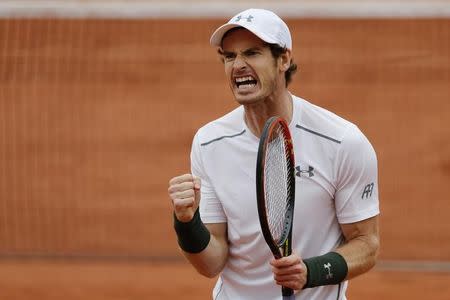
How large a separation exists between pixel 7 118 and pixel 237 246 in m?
9.46

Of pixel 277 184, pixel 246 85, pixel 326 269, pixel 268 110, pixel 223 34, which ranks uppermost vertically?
pixel 223 34

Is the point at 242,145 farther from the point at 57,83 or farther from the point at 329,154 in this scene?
the point at 57,83

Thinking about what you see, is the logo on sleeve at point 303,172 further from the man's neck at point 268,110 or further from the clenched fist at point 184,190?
the clenched fist at point 184,190

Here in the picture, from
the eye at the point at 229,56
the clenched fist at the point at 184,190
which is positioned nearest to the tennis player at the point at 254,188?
the eye at the point at 229,56

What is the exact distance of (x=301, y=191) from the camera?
5.12 meters

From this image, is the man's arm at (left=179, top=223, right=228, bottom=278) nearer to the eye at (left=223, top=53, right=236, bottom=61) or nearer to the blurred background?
the eye at (left=223, top=53, right=236, bottom=61)

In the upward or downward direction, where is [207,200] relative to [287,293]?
upward

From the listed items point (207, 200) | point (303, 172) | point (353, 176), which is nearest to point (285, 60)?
point (303, 172)

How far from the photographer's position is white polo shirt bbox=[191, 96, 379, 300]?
509 cm

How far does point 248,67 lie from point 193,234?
0.83m

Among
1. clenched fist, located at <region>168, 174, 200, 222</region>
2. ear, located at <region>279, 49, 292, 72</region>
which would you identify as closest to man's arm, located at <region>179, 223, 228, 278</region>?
clenched fist, located at <region>168, 174, 200, 222</region>

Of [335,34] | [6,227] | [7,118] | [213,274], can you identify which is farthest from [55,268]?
[213,274]

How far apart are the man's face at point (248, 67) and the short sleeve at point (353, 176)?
46 centimetres

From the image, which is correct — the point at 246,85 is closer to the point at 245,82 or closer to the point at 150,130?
the point at 245,82
